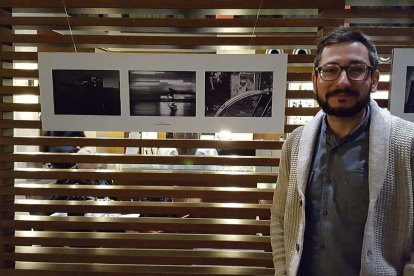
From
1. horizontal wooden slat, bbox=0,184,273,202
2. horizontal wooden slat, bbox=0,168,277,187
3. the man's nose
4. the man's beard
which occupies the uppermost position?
the man's nose

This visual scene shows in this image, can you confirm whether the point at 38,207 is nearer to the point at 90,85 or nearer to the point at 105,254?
the point at 105,254

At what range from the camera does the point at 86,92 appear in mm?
2311

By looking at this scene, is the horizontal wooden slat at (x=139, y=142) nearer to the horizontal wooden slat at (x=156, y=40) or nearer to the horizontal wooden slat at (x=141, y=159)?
the horizontal wooden slat at (x=141, y=159)

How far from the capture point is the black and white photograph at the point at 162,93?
2.27 m

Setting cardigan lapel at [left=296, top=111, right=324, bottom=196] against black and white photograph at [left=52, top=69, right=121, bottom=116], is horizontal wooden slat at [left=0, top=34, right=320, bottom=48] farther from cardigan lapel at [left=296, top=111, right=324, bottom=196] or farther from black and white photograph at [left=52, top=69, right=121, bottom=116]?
cardigan lapel at [left=296, top=111, right=324, bottom=196]

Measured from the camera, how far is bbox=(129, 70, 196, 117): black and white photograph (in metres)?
2.27

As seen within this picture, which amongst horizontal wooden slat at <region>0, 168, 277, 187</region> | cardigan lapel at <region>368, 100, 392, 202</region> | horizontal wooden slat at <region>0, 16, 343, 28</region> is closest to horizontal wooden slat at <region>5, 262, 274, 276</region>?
horizontal wooden slat at <region>0, 168, 277, 187</region>

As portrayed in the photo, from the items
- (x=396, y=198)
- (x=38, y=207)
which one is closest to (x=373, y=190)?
(x=396, y=198)

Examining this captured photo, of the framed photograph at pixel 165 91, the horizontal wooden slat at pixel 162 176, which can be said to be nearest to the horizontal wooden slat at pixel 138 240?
the horizontal wooden slat at pixel 162 176

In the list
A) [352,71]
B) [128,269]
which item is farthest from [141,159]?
[352,71]

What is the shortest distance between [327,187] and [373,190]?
19 centimetres

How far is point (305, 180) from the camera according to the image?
1.53 metres

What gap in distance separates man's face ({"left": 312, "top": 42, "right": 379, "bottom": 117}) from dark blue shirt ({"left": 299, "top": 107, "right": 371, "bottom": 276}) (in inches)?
4.6

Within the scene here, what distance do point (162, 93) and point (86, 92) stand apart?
0.52 metres
